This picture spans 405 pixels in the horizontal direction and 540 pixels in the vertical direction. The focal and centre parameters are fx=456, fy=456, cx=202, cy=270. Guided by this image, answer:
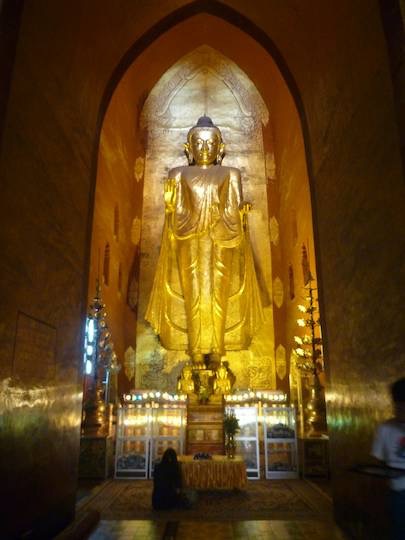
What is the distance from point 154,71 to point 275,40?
6604 mm

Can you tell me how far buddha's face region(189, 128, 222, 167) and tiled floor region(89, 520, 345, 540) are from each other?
7.89 m

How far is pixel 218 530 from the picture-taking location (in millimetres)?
4051

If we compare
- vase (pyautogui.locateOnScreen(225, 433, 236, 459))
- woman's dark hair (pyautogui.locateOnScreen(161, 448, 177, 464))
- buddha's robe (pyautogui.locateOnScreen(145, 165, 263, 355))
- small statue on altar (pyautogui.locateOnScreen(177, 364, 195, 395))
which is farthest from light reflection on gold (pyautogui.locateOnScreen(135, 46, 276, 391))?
woman's dark hair (pyautogui.locateOnScreen(161, 448, 177, 464))

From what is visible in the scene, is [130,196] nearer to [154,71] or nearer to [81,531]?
[154,71]

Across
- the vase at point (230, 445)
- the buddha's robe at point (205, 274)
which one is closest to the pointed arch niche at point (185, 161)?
the buddha's robe at point (205, 274)

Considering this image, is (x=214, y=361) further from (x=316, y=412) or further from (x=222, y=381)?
(x=316, y=412)

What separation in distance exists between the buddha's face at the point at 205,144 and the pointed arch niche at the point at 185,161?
816mm

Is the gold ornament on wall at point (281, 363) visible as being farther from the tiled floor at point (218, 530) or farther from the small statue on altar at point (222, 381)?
the tiled floor at point (218, 530)

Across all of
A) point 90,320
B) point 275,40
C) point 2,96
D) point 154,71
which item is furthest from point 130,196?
point 2,96

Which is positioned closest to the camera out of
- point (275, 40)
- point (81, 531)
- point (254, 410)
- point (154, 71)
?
point (81, 531)

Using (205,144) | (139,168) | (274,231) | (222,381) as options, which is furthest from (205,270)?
(139,168)

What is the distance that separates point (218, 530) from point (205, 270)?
6024 millimetres

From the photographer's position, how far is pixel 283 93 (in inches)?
416

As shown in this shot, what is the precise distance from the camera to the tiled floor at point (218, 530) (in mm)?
3818
